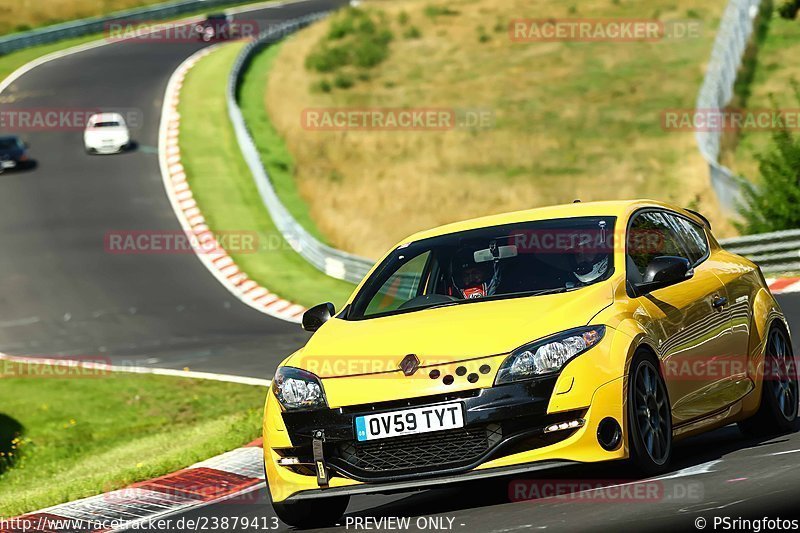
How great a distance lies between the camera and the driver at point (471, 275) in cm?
786

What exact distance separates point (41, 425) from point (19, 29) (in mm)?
49985

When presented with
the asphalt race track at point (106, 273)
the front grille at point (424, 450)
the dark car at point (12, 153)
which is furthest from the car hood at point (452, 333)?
the dark car at point (12, 153)

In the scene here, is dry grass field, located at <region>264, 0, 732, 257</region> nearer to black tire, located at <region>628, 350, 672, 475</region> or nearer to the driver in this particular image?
the driver

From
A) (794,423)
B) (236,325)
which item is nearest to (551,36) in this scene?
(236,325)

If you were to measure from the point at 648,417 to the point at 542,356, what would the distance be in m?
0.74

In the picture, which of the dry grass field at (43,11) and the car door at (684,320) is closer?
the car door at (684,320)

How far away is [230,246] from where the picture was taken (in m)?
30.6

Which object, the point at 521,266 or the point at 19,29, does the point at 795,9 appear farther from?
the point at 521,266

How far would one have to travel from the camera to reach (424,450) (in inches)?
266

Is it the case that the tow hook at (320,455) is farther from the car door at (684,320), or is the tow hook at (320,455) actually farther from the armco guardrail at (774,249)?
the armco guardrail at (774,249)
